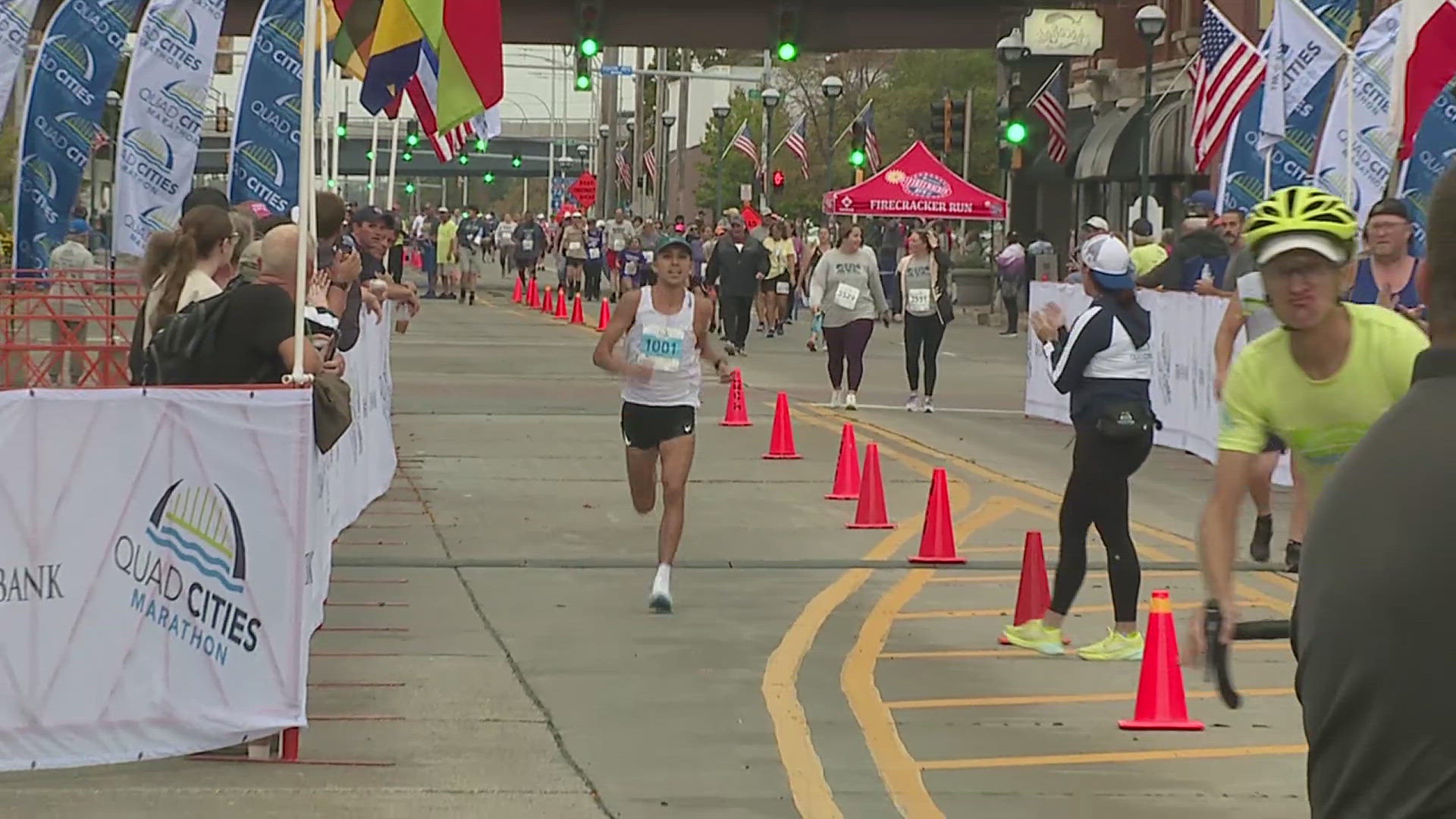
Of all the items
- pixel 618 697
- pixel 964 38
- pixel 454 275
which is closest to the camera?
pixel 618 697

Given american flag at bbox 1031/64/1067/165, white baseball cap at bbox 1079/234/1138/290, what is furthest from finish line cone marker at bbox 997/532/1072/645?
american flag at bbox 1031/64/1067/165

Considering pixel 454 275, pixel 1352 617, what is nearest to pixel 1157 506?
pixel 1352 617

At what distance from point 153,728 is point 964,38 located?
101 ft

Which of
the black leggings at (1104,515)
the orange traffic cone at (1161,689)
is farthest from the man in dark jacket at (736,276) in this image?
the orange traffic cone at (1161,689)

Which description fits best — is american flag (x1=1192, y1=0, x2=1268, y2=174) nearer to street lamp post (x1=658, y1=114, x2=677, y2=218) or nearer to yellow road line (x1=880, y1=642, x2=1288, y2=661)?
yellow road line (x1=880, y1=642, x2=1288, y2=661)

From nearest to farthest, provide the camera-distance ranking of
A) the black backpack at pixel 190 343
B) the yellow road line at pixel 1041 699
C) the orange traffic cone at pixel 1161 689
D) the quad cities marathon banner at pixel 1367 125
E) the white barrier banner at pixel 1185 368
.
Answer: the black backpack at pixel 190 343 < the orange traffic cone at pixel 1161 689 < the yellow road line at pixel 1041 699 < the white barrier banner at pixel 1185 368 < the quad cities marathon banner at pixel 1367 125

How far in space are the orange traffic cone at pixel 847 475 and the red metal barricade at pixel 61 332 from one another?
4628 millimetres

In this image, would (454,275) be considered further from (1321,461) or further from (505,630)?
(1321,461)

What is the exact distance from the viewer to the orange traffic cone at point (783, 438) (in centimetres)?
1789

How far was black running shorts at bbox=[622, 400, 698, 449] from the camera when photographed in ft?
37.0

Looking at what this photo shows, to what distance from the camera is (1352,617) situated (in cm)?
278

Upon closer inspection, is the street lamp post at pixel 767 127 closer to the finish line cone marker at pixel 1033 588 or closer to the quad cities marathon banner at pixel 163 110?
the quad cities marathon banner at pixel 163 110

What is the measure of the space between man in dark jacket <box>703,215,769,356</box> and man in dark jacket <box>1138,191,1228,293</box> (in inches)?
472

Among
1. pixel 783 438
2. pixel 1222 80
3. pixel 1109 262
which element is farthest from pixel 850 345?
pixel 1109 262
